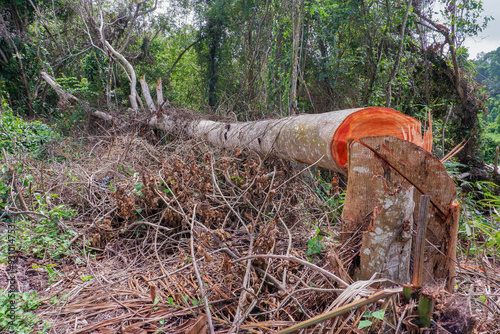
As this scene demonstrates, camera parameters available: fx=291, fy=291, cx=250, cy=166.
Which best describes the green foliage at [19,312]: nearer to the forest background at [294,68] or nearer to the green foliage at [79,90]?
the forest background at [294,68]

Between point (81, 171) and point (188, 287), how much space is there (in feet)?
9.14

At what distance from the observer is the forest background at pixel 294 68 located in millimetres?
6012

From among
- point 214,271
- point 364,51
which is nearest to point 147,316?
point 214,271

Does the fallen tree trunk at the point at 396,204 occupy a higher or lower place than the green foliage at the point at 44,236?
higher

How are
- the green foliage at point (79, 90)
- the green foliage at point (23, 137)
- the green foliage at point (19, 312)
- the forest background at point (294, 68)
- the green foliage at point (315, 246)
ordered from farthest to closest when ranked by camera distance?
the green foliage at point (79, 90) → the forest background at point (294, 68) → the green foliage at point (23, 137) → the green foliage at point (315, 246) → the green foliage at point (19, 312)

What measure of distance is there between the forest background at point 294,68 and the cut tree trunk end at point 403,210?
1.25 m

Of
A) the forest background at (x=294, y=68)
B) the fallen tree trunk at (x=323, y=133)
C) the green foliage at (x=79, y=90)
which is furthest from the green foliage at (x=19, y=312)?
the green foliage at (x=79, y=90)

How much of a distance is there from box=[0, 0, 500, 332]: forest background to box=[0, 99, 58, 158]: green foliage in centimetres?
2

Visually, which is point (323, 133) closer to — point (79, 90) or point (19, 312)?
point (19, 312)

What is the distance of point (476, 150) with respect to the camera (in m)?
8.49

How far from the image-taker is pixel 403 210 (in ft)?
4.90

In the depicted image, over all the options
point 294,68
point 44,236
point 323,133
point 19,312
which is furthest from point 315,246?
point 294,68

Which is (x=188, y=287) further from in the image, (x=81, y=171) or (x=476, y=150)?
(x=476, y=150)

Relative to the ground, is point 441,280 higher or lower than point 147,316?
higher
